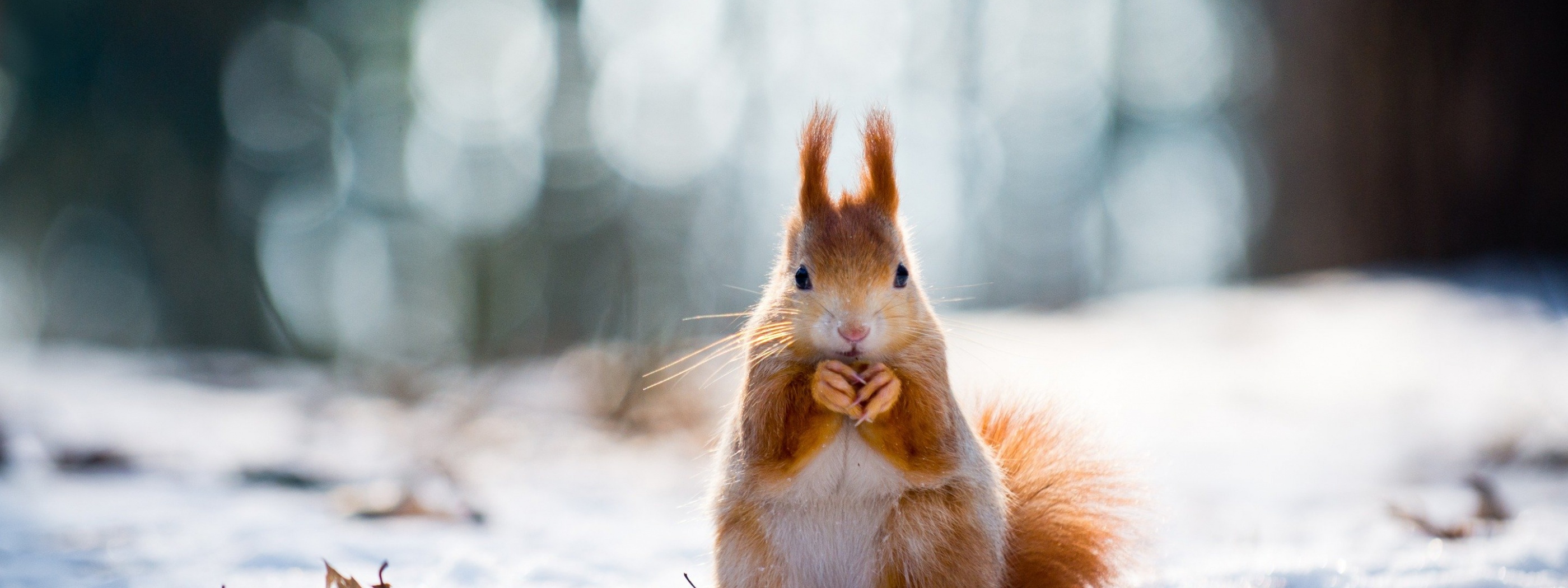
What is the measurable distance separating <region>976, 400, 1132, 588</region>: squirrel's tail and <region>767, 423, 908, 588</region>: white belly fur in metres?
0.27

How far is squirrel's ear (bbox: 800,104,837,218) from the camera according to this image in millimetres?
1236

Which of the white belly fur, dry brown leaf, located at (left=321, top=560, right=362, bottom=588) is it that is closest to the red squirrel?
the white belly fur

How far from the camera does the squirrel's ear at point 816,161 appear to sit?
124 centimetres

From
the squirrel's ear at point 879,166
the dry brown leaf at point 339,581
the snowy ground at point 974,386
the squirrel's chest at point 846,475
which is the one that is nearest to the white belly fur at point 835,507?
the squirrel's chest at point 846,475

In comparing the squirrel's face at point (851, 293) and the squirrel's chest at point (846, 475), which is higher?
the squirrel's face at point (851, 293)

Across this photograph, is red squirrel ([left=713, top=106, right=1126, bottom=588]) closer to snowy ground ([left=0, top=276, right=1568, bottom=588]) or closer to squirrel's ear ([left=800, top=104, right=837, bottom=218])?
squirrel's ear ([left=800, top=104, right=837, bottom=218])

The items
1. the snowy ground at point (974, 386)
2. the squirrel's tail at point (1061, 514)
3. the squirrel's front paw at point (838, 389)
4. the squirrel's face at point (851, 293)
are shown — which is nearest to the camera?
the squirrel's front paw at point (838, 389)

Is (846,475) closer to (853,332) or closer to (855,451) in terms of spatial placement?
(855,451)

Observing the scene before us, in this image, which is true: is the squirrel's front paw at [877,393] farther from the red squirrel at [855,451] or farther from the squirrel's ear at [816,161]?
the squirrel's ear at [816,161]

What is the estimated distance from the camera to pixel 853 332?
108cm

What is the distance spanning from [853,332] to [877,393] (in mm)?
101

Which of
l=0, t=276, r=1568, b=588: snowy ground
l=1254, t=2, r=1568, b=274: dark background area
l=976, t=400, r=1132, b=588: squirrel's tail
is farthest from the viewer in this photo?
l=1254, t=2, r=1568, b=274: dark background area

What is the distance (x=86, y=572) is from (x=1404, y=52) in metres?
4.67

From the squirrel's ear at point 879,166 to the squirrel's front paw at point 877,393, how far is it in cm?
33
